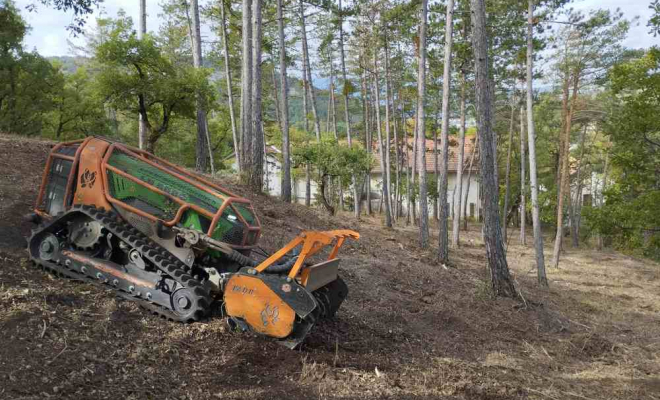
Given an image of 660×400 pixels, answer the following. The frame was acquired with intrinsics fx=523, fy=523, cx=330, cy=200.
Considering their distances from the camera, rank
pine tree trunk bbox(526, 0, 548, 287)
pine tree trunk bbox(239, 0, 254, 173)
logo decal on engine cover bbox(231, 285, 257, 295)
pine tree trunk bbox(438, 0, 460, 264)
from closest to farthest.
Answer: logo decal on engine cover bbox(231, 285, 257, 295) → pine tree trunk bbox(239, 0, 254, 173) → pine tree trunk bbox(438, 0, 460, 264) → pine tree trunk bbox(526, 0, 548, 287)

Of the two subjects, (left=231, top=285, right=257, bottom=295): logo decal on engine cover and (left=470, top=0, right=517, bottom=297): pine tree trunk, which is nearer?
(left=231, top=285, right=257, bottom=295): logo decal on engine cover

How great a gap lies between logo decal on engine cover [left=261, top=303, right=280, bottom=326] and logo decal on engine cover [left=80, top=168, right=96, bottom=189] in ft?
9.01

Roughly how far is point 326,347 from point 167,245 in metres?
2.18

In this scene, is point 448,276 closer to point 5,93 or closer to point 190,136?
point 5,93

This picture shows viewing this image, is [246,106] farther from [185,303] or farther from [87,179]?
[185,303]

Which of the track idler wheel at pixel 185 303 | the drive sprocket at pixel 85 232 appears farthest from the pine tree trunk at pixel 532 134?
the drive sprocket at pixel 85 232

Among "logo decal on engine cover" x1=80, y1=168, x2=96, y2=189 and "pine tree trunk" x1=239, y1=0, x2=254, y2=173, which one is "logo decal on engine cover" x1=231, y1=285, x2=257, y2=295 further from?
"pine tree trunk" x1=239, y1=0, x2=254, y2=173

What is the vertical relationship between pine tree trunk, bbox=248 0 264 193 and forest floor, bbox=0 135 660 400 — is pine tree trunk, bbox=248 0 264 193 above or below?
above

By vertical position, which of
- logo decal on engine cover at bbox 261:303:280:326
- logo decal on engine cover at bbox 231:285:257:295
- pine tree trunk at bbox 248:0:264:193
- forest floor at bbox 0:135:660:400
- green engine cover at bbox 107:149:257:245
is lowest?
forest floor at bbox 0:135:660:400

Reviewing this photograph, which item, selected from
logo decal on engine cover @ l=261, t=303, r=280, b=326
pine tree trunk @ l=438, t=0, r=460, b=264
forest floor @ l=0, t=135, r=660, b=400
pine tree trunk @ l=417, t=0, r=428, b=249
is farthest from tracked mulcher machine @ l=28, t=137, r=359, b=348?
pine tree trunk @ l=417, t=0, r=428, b=249

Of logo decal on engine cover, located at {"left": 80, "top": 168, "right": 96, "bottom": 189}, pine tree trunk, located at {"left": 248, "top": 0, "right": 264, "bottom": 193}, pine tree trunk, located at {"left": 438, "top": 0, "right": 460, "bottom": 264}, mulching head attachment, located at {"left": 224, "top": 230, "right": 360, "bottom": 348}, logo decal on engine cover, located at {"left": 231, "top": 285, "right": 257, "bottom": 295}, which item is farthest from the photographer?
pine tree trunk, located at {"left": 438, "top": 0, "right": 460, "bottom": 264}

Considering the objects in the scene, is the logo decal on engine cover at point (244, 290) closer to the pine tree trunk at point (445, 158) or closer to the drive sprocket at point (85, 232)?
the drive sprocket at point (85, 232)

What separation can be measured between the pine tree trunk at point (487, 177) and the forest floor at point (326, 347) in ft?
1.40

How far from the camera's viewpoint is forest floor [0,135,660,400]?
4496mm
